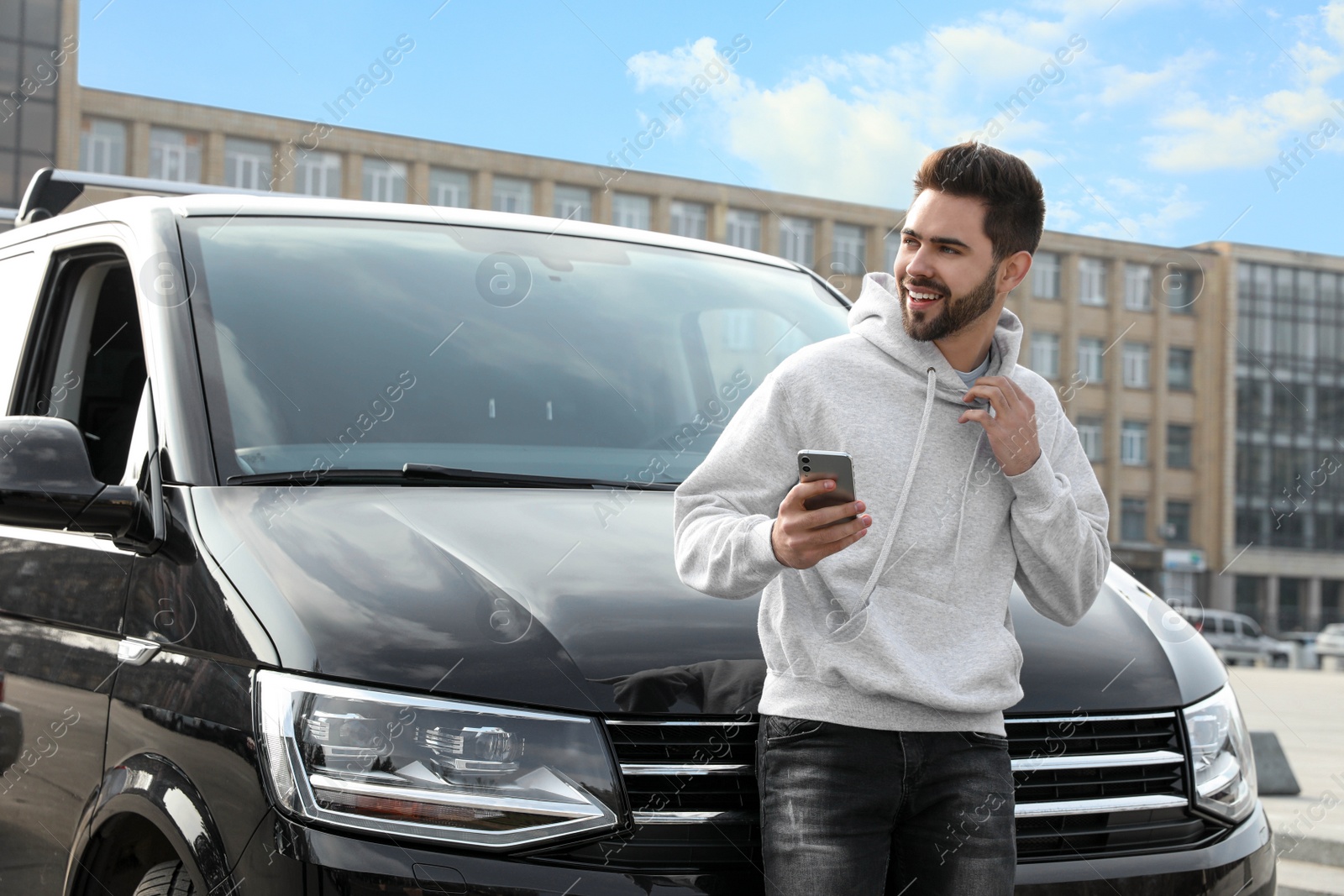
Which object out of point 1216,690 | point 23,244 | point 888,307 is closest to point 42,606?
point 23,244

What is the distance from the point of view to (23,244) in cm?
406

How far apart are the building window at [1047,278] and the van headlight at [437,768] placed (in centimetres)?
6543

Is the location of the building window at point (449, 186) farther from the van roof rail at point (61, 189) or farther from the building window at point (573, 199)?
the van roof rail at point (61, 189)

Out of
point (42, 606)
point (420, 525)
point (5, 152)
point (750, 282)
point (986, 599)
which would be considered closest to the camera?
point (986, 599)

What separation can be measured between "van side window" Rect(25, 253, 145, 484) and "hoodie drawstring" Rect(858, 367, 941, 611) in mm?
2112

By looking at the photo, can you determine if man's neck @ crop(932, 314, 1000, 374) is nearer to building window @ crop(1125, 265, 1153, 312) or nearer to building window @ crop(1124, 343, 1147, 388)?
building window @ crop(1125, 265, 1153, 312)

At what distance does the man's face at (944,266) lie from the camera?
2295 millimetres

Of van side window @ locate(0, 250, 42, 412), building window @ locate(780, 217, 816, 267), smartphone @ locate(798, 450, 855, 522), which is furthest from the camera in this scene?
building window @ locate(780, 217, 816, 267)

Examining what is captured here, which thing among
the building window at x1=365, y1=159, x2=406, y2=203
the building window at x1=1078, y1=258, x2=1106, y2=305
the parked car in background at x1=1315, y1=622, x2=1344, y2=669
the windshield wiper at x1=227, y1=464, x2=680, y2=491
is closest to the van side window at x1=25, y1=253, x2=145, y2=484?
the windshield wiper at x1=227, y1=464, x2=680, y2=491

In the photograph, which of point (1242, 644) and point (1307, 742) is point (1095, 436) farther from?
point (1307, 742)

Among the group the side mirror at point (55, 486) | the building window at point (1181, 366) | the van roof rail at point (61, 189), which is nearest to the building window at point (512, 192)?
the building window at point (1181, 366)

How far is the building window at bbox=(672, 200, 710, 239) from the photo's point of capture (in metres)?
57.8

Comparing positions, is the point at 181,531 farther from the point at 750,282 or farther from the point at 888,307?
the point at 750,282

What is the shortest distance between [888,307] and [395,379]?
1.20 m
